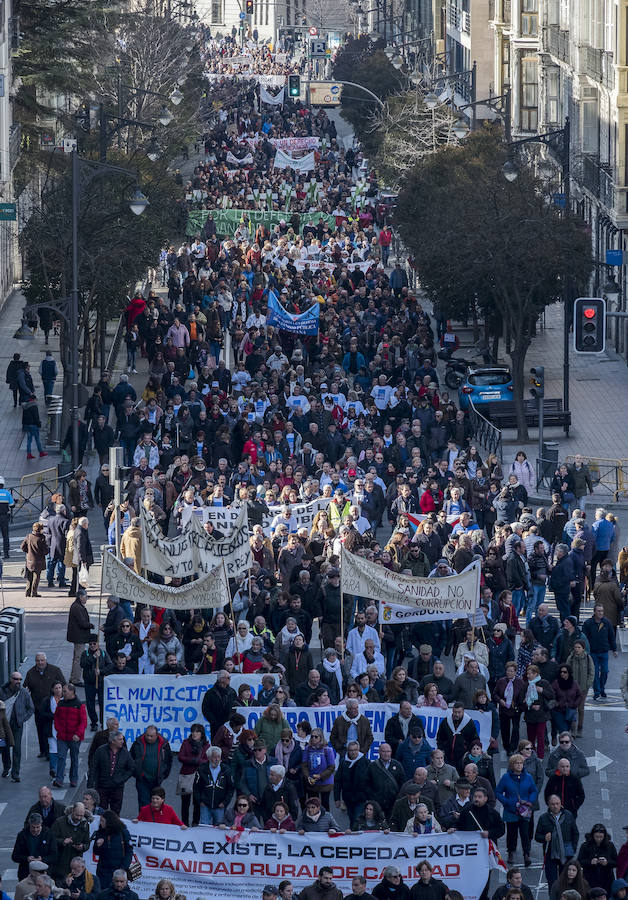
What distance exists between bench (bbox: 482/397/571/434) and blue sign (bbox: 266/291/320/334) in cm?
405

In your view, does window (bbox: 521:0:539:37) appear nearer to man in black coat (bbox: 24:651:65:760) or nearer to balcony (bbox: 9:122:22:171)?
balcony (bbox: 9:122:22:171)

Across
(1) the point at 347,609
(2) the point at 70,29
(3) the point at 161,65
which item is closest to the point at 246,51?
(3) the point at 161,65

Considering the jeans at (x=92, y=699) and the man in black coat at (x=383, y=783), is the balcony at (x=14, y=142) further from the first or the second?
the man in black coat at (x=383, y=783)

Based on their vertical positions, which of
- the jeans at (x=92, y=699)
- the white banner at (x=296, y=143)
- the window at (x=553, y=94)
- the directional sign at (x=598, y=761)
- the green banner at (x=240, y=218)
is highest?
the window at (x=553, y=94)

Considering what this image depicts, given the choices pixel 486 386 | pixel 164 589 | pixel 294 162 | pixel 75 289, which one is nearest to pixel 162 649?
pixel 164 589

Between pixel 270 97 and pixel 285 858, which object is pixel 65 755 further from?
pixel 270 97

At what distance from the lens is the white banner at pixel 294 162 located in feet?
257

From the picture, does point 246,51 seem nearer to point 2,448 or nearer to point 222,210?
point 222,210

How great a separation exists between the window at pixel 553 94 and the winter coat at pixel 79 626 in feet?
140

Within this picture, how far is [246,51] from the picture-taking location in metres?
172

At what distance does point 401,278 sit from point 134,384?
30.8 feet

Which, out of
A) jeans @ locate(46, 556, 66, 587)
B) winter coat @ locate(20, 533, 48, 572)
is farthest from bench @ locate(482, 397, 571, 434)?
winter coat @ locate(20, 533, 48, 572)

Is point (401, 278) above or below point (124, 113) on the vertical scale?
below

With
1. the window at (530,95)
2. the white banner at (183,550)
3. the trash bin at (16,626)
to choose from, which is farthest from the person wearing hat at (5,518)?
the window at (530,95)
